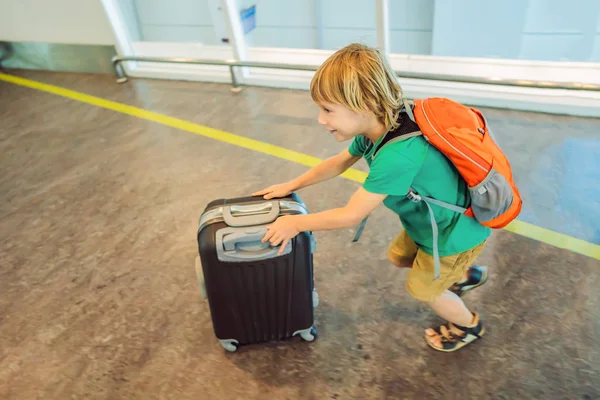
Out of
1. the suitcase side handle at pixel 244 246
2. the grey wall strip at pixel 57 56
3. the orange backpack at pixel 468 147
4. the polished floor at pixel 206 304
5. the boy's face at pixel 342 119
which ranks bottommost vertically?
the polished floor at pixel 206 304

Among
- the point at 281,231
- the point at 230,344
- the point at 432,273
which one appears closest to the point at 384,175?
the point at 281,231

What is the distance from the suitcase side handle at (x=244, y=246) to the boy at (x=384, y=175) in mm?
52

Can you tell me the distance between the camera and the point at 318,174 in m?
1.74

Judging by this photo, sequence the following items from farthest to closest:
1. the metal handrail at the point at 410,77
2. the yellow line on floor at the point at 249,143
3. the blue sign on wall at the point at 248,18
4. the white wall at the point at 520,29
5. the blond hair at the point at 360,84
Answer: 1. the blue sign on wall at the point at 248,18
2. the white wall at the point at 520,29
3. the metal handrail at the point at 410,77
4. the yellow line on floor at the point at 249,143
5. the blond hair at the point at 360,84

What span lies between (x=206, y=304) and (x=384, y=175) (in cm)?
125

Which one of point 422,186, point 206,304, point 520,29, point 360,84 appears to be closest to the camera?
point 360,84

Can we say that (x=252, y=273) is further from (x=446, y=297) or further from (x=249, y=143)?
(x=249, y=143)

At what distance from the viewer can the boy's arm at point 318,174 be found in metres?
1.68

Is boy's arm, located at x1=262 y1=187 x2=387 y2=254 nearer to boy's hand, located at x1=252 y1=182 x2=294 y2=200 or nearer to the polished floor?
boy's hand, located at x1=252 y1=182 x2=294 y2=200

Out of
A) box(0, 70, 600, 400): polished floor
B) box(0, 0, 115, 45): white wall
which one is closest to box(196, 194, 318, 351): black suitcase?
box(0, 70, 600, 400): polished floor

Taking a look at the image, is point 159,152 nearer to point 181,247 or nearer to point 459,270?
point 181,247

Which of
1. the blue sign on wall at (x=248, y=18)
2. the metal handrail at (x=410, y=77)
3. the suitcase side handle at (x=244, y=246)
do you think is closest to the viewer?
the suitcase side handle at (x=244, y=246)

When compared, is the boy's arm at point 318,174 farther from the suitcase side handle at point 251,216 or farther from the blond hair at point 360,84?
the blond hair at point 360,84

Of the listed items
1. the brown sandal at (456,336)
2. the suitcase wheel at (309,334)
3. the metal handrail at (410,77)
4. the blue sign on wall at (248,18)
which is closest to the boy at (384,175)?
the brown sandal at (456,336)
